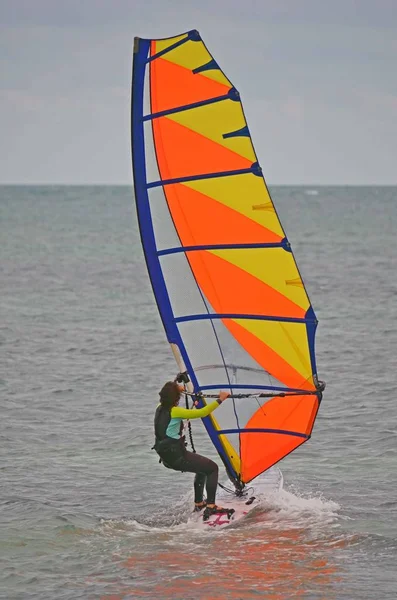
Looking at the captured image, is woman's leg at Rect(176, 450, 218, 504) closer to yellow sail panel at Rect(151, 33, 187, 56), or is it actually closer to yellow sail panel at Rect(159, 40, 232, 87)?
yellow sail panel at Rect(159, 40, 232, 87)

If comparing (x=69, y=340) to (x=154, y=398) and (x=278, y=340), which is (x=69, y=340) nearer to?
(x=154, y=398)

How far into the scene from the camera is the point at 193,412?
10.8 metres

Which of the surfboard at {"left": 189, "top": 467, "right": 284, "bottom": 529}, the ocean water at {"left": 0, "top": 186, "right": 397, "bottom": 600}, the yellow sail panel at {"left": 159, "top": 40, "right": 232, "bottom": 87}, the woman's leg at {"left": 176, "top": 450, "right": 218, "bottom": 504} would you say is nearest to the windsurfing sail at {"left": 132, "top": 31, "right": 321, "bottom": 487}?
the yellow sail panel at {"left": 159, "top": 40, "right": 232, "bottom": 87}

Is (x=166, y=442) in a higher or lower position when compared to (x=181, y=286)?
lower

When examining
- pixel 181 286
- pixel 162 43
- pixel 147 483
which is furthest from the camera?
pixel 147 483

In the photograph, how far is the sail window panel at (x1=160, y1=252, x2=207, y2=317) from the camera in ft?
38.2

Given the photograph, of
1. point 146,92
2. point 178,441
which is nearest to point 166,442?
point 178,441

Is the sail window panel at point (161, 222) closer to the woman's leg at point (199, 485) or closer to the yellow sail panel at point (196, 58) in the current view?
the yellow sail panel at point (196, 58)

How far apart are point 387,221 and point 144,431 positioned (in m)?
62.1

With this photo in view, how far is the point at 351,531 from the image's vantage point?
11.6 metres

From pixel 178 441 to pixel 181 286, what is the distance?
4.92ft

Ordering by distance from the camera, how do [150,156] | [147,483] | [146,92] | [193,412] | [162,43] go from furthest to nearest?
[147,483]
[150,156]
[146,92]
[162,43]
[193,412]

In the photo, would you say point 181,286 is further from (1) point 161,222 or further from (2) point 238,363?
(2) point 238,363

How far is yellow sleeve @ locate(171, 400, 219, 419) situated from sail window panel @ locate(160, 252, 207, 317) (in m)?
1.12
